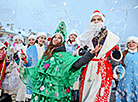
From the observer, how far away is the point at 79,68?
169cm

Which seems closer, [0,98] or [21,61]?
[21,61]

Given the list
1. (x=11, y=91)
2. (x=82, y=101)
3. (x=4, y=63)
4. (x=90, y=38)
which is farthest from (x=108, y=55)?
(x=11, y=91)

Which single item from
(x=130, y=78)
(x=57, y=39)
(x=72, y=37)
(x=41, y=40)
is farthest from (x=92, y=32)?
(x=72, y=37)

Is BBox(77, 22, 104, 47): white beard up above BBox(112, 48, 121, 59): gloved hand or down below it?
above

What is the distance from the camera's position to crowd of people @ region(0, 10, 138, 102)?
1751 mm

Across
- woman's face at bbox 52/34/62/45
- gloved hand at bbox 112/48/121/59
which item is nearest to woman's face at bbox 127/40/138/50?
gloved hand at bbox 112/48/121/59

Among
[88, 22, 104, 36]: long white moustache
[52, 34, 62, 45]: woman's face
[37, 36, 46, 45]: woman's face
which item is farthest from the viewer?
[37, 36, 46, 45]: woman's face

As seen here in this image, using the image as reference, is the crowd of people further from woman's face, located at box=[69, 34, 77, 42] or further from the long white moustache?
woman's face, located at box=[69, 34, 77, 42]

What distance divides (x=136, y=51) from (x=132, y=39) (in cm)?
29

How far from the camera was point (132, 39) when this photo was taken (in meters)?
3.20

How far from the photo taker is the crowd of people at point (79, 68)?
175 cm

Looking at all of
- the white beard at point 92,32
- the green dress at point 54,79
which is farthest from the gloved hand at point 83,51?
the green dress at point 54,79

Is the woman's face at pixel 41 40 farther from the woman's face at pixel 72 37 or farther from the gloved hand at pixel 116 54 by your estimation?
the gloved hand at pixel 116 54

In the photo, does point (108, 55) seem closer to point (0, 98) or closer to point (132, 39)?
point (132, 39)
